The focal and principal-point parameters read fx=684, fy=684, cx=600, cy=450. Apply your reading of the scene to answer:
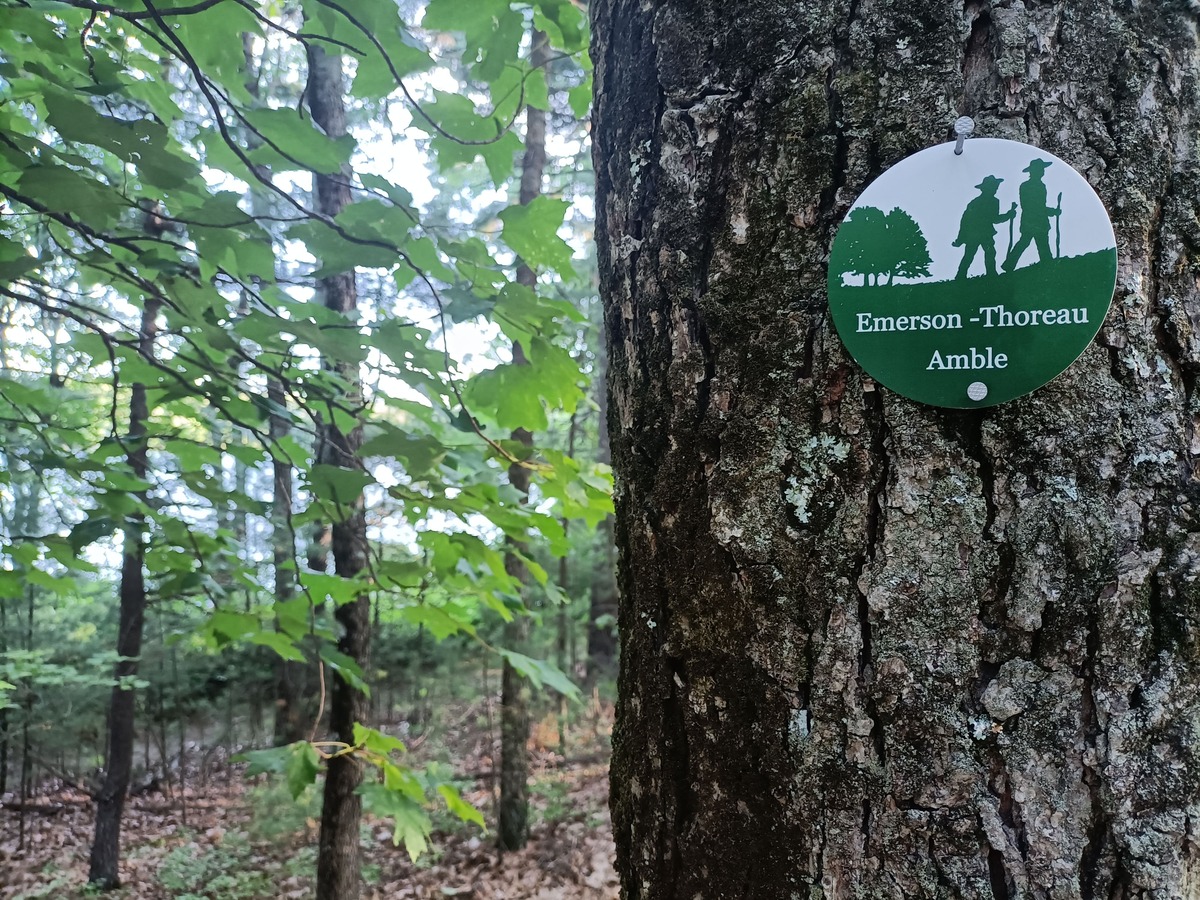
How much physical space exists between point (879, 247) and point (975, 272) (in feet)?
0.29

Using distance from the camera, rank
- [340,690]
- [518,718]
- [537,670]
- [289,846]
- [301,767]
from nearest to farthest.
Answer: [301,767], [537,670], [340,690], [518,718], [289,846]

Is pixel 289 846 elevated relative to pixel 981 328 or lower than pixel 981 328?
lower

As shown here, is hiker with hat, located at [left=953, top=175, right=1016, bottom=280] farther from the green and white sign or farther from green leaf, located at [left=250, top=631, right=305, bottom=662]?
green leaf, located at [left=250, top=631, right=305, bottom=662]

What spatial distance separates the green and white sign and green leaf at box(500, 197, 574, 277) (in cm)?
92

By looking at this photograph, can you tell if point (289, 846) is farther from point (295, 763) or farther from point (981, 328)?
point (981, 328)

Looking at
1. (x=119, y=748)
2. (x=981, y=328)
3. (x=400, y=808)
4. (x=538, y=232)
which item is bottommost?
(x=119, y=748)

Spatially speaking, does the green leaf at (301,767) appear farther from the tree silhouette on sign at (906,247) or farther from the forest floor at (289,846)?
the forest floor at (289,846)

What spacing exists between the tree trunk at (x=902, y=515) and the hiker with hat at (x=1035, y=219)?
0.18 feet

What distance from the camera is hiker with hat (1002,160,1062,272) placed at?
0.64 m

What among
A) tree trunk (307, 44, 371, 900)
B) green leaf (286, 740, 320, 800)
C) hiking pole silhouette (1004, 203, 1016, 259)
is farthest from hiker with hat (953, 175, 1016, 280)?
tree trunk (307, 44, 371, 900)

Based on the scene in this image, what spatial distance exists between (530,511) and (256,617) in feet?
2.76

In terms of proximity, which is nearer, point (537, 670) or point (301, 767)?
point (301, 767)

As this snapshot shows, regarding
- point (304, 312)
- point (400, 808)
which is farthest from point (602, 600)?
point (304, 312)

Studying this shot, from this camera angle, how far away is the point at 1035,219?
64 centimetres
